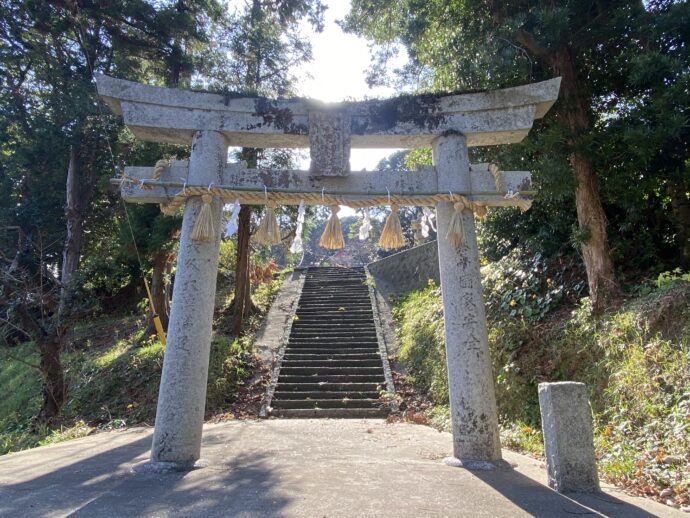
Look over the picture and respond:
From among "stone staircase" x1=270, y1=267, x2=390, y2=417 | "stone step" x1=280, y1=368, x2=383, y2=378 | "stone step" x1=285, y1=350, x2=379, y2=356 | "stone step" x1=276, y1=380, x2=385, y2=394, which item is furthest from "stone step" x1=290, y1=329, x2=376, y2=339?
"stone step" x1=276, y1=380, x2=385, y2=394

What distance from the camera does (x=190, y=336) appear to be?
4406mm

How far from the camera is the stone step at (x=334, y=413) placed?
26.5ft

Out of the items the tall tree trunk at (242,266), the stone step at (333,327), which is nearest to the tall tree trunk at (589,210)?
the stone step at (333,327)

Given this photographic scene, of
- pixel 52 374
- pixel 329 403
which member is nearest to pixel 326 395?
pixel 329 403

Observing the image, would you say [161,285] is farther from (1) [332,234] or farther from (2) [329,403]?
(1) [332,234]

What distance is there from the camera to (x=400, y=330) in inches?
463

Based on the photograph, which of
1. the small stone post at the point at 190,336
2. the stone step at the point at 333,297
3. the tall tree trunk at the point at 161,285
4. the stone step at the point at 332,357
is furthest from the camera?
the stone step at the point at 333,297

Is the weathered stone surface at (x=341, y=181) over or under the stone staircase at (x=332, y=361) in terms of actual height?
over

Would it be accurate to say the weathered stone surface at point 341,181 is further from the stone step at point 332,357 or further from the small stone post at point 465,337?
the stone step at point 332,357

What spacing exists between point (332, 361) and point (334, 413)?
6.92ft

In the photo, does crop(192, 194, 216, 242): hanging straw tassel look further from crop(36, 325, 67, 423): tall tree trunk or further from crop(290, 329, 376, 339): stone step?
crop(290, 329, 376, 339): stone step

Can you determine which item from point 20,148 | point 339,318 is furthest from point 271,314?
point 20,148

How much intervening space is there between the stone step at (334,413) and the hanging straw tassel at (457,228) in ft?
14.3

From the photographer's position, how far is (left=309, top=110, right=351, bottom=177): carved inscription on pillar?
4.80 metres
